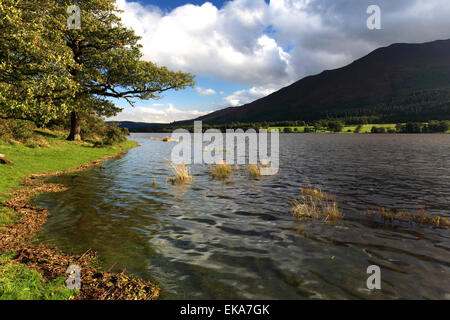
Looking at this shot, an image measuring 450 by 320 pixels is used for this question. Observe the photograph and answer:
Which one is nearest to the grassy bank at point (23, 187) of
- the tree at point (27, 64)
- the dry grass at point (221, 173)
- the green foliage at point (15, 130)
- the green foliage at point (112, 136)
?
the green foliage at point (15, 130)

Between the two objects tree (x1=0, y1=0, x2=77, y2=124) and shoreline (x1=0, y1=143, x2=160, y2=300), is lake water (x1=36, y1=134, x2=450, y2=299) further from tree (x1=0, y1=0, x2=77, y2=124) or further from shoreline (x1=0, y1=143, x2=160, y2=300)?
tree (x1=0, y1=0, x2=77, y2=124)

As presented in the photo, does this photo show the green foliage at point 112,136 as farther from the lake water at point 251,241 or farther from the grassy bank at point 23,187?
the lake water at point 251,241

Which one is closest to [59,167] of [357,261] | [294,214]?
[294,214]

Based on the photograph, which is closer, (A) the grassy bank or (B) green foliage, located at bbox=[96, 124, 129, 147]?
(A) the grassy bank

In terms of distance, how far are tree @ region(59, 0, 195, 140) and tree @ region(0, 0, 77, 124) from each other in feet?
27.9

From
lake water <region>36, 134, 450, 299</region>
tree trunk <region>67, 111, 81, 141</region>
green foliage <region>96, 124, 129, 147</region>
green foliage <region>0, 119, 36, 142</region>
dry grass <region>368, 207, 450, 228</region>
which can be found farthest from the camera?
green foliage <region>96, 124, 129, 147</region>

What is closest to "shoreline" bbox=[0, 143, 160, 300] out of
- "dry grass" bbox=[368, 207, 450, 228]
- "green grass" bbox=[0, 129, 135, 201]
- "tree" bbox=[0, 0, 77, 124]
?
"green grass" bbox=[0, 129, 135, 201]

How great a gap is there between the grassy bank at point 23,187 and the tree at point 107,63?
6.20 meters

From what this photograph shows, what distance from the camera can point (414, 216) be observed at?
10.4m

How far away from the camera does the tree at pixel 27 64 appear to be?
15.5m

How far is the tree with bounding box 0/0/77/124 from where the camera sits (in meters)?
15.5

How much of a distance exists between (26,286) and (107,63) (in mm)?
30210

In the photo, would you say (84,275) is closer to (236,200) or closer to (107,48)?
(236,200)
